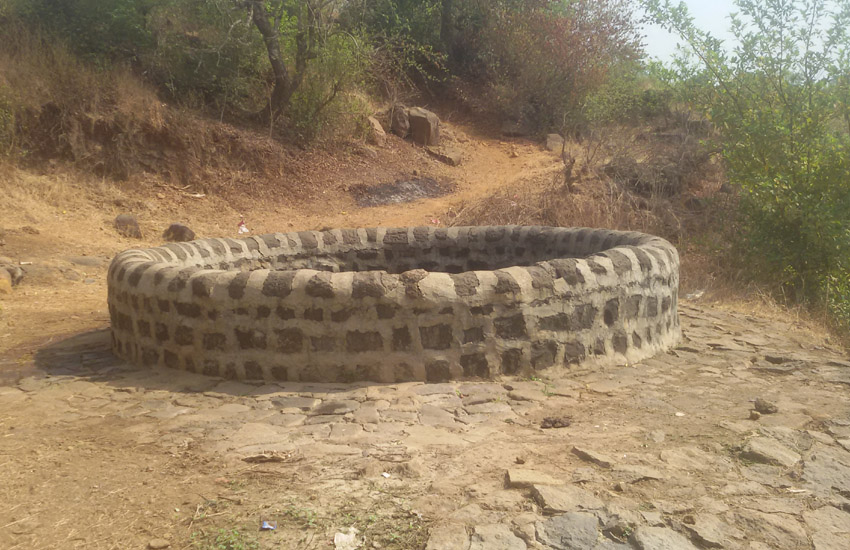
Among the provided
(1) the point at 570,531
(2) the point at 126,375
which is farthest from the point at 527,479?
(2) the point at 126,375

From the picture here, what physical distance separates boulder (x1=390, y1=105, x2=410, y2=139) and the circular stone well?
38.0 feet

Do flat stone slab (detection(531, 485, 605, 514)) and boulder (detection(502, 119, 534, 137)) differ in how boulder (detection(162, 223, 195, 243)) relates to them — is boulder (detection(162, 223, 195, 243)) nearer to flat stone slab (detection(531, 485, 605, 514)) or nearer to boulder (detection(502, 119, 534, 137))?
flat stone slab (detection(531, 485, 605, 514))

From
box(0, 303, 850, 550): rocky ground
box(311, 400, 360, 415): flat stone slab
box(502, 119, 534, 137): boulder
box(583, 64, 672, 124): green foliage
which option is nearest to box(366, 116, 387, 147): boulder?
box(502, 119, 534, 137): boulder

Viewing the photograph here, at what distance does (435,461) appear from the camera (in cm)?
336

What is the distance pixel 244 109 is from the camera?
1412cm

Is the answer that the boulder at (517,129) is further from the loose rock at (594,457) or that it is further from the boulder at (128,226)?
the loose rock at (594,457)

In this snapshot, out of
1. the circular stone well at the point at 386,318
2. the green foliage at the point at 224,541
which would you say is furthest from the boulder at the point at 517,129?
the green foliage at the point at 224,541

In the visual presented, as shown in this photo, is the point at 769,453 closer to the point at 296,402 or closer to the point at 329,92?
the point at 296,402

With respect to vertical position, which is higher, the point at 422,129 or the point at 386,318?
the point at 422,129

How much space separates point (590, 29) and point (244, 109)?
A: 9.95 meters

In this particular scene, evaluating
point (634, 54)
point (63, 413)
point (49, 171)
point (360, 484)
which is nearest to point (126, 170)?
point (49, 171)

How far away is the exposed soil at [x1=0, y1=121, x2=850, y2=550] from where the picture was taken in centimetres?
275

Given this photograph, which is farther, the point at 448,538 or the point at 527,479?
the point at 527,479

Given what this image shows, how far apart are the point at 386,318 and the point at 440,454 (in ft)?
4.00
